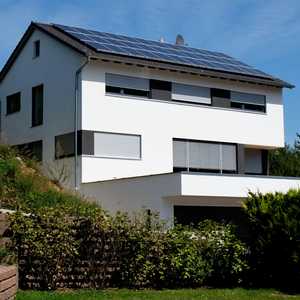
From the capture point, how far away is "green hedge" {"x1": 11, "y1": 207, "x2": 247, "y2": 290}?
46.9 ft

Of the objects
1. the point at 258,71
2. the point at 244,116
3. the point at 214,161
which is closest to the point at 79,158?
the point at 214,161

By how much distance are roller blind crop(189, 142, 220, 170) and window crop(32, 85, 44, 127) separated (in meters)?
6.91

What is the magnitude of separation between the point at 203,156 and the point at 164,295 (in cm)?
1746

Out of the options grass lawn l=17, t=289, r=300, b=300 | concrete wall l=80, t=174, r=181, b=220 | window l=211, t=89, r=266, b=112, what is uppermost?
window l=211, t=89, r=266, b=112

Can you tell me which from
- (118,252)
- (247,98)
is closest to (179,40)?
(247,98)

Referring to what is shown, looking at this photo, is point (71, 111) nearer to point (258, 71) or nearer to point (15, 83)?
point (15, 83)

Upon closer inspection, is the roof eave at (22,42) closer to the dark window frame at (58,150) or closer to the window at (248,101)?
the dark window frame at (58,150)

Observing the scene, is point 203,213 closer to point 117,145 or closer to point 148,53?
point 117,145

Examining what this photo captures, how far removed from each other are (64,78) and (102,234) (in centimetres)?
1553

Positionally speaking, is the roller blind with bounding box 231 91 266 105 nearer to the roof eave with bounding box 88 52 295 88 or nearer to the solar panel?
the roof eave with bounding box 88 52 295 88

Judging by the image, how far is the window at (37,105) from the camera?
31.3 metres

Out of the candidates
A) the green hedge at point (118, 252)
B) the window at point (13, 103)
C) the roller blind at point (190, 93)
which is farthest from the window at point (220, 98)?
the green hedge at point (118, 252)

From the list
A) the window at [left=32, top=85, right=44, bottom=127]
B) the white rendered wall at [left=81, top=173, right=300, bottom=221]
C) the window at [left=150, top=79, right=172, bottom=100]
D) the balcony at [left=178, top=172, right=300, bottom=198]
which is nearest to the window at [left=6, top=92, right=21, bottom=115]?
the window at [left=32, top=85, right=44, bottom=127]

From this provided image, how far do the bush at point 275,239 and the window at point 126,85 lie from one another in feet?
44.4
